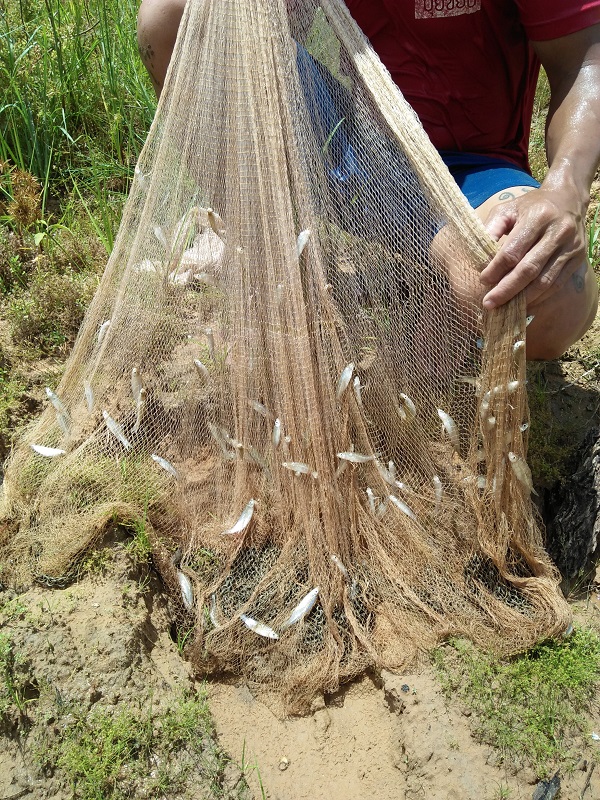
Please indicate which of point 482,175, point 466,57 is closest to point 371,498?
point 482,175

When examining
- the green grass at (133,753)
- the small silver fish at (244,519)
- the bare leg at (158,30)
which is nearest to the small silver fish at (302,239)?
the small silver fish at (244,519)

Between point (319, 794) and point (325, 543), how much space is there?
0.62 m

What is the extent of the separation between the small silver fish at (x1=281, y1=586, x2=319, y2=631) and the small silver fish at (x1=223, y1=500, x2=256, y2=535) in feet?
0.81

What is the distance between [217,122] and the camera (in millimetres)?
1724

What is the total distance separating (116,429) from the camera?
77.0 inches

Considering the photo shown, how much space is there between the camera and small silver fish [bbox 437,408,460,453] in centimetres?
181

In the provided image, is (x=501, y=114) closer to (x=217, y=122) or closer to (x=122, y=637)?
(x=217, y=122)

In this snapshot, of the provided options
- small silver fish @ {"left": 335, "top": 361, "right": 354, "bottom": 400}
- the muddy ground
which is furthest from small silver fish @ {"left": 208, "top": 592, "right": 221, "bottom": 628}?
small silver fish @ {"left": 335, "top": 361, "right": 354, "bottom": 400}

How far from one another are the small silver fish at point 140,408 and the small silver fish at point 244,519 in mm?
400

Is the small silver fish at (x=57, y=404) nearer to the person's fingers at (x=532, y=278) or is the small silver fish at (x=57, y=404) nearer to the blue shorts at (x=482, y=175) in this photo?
the person's fingers at (x=532, y=278)

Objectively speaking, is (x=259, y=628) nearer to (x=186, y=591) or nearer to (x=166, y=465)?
(x=186, y=591)

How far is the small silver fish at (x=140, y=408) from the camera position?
1958mm

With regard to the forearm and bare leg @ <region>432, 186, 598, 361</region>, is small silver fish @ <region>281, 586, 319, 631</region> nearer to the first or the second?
bare leg @ <region>432, 186, 598, 361</region>

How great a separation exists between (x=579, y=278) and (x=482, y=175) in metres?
0.51
